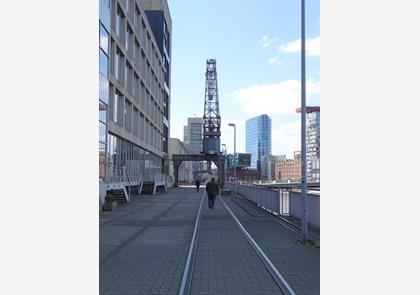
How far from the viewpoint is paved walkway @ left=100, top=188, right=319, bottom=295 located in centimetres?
711

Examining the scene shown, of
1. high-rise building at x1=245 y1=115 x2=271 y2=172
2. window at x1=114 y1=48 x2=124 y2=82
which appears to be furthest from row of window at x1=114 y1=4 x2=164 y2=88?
high-rise building at x1=245 y1=115 x2=271 y2=172

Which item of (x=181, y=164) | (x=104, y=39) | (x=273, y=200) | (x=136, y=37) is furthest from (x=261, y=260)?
(x=181, y=164)

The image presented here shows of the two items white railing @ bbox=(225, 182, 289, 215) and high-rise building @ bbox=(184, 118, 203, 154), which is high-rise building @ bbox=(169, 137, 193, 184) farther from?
white railing @ bbox=(225, 182, 289, 215)

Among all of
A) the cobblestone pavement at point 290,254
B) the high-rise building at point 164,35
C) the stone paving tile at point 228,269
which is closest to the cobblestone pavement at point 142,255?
the stone paving tile at point 228,269

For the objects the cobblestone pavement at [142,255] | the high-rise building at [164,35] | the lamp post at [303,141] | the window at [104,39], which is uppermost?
Answer: the high-rise building at [164,35]

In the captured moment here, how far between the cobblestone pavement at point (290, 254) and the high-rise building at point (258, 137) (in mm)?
94170

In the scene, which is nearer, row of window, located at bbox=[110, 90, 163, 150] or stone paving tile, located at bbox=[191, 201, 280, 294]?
stone paving tile, located at bbox=[191, 201, 280, 294]

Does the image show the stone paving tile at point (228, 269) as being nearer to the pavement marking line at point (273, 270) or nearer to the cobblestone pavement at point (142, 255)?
the pavement marking line at point (273, 270)

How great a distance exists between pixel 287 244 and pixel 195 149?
153173 millimetres

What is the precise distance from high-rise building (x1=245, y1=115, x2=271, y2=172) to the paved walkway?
9474cm

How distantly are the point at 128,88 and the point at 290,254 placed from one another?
3064cm

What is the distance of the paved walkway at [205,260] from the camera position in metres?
7.11
